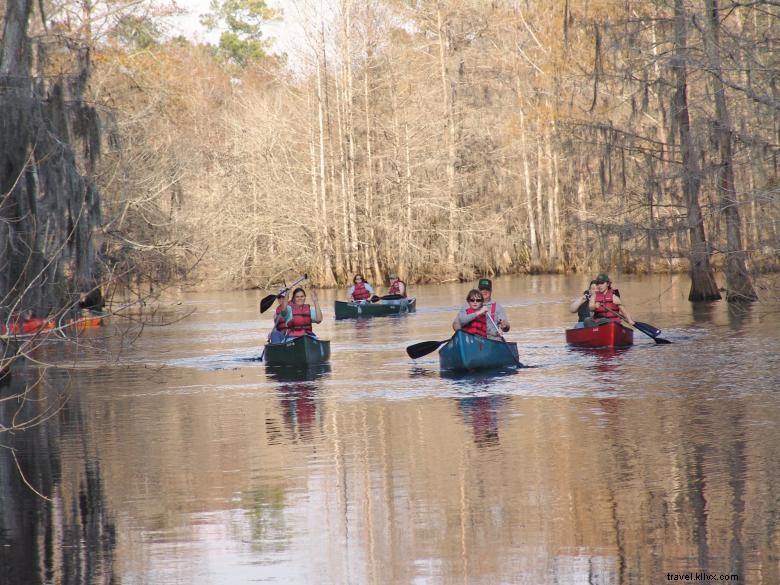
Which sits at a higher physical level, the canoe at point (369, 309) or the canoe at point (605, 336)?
the canoe at point (369, 309)

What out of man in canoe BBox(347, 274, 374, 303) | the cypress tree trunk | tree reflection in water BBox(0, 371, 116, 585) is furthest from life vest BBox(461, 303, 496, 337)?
man in canoe BBox(347, 274, 374, 303)

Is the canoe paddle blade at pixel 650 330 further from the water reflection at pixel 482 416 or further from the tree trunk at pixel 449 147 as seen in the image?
the tree trunk at pixel 449 147

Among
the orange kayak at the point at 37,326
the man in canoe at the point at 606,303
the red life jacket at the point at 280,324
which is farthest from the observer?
the man in canoe at the point at 606,303

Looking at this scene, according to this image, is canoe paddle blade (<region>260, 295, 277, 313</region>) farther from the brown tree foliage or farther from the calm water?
the brown tree foliage

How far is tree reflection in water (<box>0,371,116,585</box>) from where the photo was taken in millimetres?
8766

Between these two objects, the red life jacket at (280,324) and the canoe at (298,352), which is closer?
the canoe at (298,352)

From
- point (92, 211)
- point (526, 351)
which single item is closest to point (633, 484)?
point (92, 211)

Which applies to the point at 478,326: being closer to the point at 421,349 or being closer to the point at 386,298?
the point at 421,349

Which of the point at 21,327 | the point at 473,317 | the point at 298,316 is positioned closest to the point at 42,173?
the point at 21,327

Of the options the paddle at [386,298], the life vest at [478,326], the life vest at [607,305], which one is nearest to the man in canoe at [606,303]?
the life vest at [607,305]

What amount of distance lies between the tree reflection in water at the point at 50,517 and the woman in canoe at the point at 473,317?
7.37m

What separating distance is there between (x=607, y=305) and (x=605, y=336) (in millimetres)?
649

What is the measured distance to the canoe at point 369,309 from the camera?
132 feet

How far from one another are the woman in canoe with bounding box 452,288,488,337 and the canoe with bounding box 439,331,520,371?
0.20m
